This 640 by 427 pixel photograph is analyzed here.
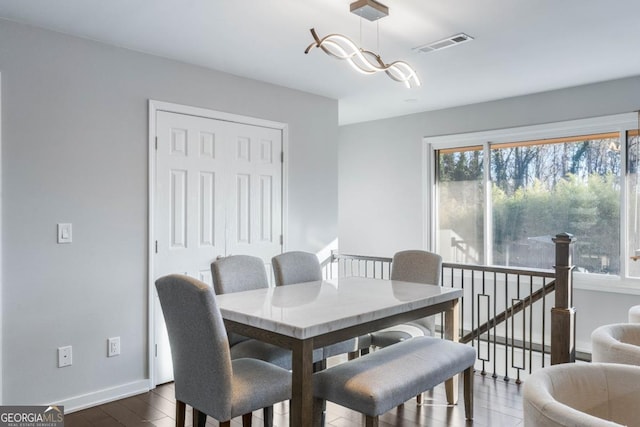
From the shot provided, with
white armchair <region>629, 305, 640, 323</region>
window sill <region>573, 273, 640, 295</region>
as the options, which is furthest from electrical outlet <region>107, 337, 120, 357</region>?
window sill <region>573, 273, 640, 295</region>

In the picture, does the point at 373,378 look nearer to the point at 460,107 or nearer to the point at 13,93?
the point at 13,93

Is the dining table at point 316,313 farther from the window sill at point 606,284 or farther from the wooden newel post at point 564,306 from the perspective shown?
the window sill at point 606,284

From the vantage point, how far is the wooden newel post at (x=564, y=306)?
3.27m

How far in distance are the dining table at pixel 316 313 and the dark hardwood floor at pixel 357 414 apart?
0.57 ft

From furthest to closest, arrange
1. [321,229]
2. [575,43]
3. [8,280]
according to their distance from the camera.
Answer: [321,229], [575,43], [8,280]

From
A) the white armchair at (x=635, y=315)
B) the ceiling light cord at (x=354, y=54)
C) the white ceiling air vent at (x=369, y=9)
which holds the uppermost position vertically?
the white ceiling air vent at (x=369, y=9)

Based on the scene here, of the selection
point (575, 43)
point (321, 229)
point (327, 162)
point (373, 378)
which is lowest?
point (373, 378)

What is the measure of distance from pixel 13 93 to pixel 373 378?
A: 2.67 m

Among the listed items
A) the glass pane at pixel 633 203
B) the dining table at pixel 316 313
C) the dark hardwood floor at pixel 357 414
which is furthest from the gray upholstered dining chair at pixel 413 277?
the glass pane at pixel 633 203

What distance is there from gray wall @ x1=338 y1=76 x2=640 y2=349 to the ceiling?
26cm

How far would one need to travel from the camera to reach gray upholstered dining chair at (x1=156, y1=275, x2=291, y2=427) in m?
1.92

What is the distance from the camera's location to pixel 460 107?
17.2 ft

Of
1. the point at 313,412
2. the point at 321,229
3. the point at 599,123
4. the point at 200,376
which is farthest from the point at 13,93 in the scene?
the point at 599,123

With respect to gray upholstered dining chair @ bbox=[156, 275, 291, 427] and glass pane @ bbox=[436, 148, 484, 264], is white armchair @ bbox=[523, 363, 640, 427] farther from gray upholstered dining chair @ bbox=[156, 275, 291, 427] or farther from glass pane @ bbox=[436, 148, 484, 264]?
glass pane @ bbox=[436, 148, 484, 264]
